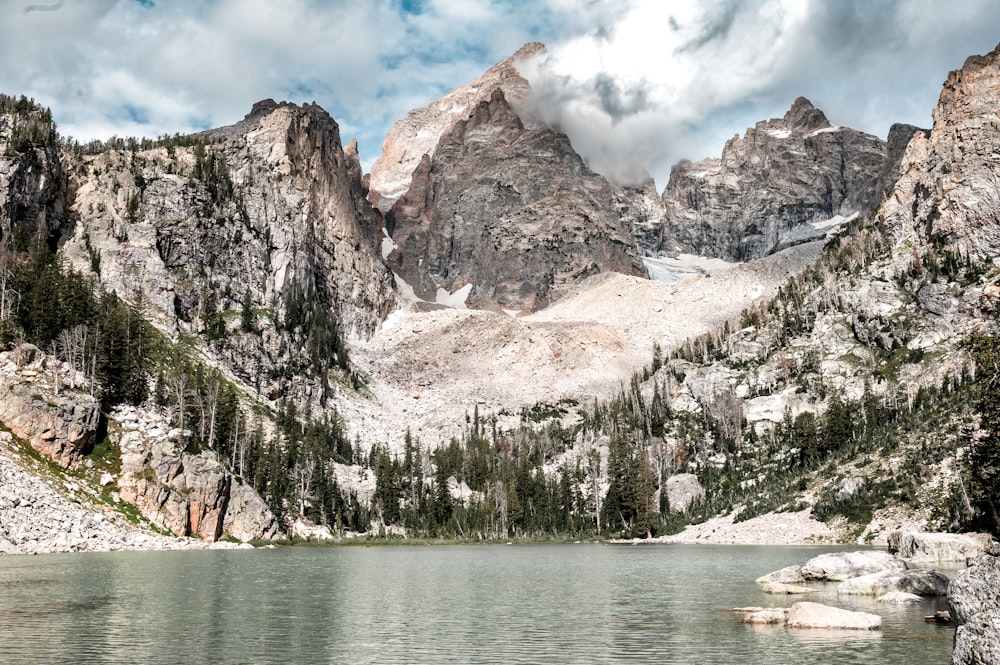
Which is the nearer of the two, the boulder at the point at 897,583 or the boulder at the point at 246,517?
the boulder at the point at 897,583

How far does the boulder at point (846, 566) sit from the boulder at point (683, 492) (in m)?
86.3

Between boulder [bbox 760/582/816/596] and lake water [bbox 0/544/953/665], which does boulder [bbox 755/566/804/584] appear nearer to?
boulder [bbox 760/582/816/596]

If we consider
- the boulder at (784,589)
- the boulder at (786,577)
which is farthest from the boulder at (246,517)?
the boulder at (784,589)

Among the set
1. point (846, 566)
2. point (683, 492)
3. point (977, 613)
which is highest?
point (683, 492)

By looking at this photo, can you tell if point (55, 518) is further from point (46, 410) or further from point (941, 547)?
point (941, 547)

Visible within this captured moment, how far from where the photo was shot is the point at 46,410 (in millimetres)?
84062

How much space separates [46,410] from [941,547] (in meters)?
86.6

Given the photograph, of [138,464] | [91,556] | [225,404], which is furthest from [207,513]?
[225,404]

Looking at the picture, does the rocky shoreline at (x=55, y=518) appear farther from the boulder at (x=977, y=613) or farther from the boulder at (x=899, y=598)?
the boulder at (x=977, y=613)

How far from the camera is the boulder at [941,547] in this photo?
6138 centimetres

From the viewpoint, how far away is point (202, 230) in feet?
654

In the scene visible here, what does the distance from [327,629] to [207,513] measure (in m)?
68.0

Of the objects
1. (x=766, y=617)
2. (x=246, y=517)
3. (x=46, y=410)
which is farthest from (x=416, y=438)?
(x=766, y=617)

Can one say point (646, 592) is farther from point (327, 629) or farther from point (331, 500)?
point (331, 500)
